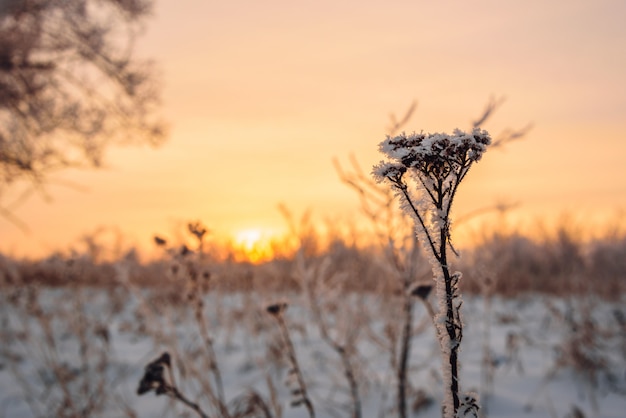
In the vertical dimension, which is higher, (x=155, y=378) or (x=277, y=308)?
(x=277, y=308)

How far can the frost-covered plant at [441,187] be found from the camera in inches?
31.5

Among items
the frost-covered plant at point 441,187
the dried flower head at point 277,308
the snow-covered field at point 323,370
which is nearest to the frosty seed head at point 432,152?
the frost-covered plant at point 441,187

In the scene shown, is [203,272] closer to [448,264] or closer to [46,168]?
[448,264]

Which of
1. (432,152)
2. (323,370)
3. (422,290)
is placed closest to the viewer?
(432,152)

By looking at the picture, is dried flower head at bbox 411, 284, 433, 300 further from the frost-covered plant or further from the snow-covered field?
the frost-covered plant

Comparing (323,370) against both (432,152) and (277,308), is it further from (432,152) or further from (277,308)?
(432,152)

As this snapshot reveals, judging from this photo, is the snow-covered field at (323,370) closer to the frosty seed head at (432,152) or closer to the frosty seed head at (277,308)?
the frosty seed head at (277,308)

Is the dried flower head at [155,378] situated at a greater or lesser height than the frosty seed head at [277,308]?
lesser

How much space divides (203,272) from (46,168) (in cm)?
650

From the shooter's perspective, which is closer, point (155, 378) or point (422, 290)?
point (155, 378)

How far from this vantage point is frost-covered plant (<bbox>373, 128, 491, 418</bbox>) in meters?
0.80

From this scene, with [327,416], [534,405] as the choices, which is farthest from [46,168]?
[534,405]

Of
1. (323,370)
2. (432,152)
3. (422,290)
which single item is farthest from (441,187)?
(323,370)

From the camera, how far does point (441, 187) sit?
824 millimetres
